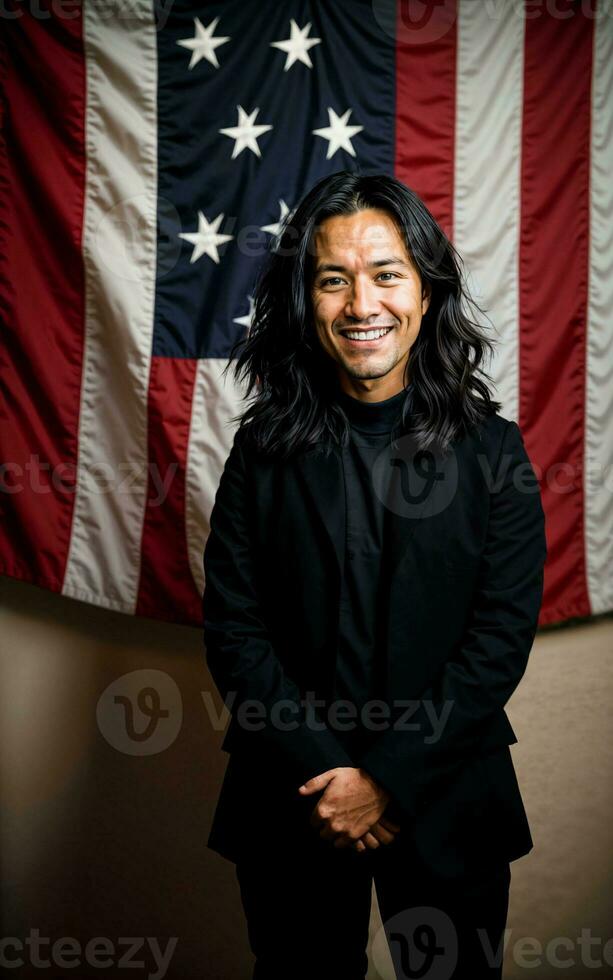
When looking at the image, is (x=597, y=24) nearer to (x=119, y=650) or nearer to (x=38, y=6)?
(x=38, y=6)

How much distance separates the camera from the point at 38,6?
173 cm

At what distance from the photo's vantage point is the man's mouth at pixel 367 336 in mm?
1195

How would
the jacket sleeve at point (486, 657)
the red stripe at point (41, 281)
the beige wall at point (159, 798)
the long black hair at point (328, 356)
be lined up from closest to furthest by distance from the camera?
1. the jacket sleeve at point (486, 657)
2. the long black hair at point (328, 356)
3. the red stripe at point (41, 281)
4. the beige wall at point (159, 798)

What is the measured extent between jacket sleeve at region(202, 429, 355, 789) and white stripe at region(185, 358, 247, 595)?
0.53 m

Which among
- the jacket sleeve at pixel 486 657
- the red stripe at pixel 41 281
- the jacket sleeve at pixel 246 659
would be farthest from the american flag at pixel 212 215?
the jacket sleeve at pixel 486 657

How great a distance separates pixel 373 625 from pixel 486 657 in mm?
168

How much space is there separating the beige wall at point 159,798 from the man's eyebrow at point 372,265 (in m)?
1.10

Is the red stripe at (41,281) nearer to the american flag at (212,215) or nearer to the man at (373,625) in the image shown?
the american flag at (212,215)

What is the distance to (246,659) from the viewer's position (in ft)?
3.91

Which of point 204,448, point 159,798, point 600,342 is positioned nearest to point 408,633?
point 204,448

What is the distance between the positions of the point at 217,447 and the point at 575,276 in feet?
2.99

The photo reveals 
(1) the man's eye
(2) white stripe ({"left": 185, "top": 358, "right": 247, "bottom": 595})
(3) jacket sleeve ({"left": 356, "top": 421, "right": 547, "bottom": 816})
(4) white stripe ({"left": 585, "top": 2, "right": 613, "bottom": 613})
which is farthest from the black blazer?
(4) white stripe ({"left": 585, "top": 2, "right": 613, "bottom": 613})

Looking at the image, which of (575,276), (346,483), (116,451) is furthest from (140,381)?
(575,276)

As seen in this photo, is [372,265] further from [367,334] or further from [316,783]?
[316,783]
